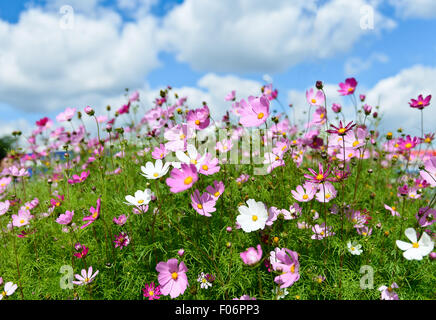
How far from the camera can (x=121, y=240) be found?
1609mm

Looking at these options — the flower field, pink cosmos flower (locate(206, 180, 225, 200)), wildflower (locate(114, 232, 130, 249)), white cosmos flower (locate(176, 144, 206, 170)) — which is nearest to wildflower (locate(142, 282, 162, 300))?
the flower field

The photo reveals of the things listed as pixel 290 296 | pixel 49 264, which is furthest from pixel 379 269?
pixel 49 264

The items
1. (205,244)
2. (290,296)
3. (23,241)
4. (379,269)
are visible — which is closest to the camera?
(290,296)

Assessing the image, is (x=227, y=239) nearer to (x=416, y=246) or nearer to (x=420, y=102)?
(x=416, y=246)

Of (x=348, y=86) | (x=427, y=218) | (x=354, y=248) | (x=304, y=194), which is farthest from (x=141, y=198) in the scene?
(x=348, y=86)

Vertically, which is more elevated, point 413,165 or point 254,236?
point 413,165

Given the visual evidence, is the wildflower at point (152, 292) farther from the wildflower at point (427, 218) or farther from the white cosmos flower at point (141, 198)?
the wildflower at point (427, 218)

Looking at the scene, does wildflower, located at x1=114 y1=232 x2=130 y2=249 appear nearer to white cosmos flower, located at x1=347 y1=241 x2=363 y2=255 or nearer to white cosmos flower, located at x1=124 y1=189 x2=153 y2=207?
white cosmos flower, located at x1=124 y1=189 x2=153 y2=207

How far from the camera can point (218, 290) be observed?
136 centimetres

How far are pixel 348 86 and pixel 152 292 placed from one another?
176 cm

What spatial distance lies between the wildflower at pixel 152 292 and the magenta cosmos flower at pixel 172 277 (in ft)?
0.46

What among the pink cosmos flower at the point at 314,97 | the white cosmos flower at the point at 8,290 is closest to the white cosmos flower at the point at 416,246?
the pink cosmos flower at the point at 314,97

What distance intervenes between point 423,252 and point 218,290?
857mm
